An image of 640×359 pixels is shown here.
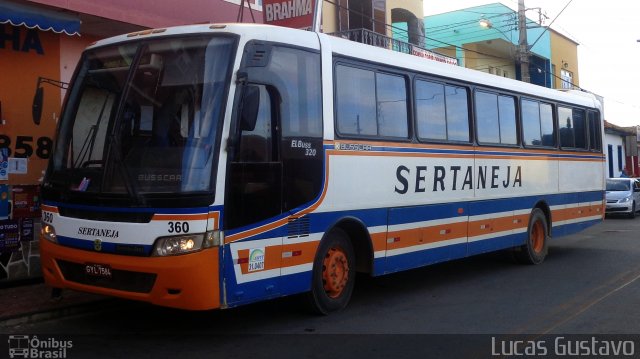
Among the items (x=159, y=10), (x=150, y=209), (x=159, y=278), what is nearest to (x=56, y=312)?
(x=159, y=278)

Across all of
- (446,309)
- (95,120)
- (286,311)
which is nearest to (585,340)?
(446,309)

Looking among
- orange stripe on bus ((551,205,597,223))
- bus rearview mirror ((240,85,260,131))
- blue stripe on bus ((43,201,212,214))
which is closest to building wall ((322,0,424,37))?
orange stripe on bus ((551,205,597,223))

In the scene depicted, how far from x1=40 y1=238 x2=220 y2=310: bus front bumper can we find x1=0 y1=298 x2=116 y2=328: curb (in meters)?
1.26

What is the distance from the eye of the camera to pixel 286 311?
7.33m

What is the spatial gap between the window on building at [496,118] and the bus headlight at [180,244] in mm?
5532

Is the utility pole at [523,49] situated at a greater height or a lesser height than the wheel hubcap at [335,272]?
greater

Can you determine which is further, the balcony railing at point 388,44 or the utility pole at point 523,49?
the utility pole at point 523,49

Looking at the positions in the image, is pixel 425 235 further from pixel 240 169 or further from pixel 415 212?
pixel 240 169

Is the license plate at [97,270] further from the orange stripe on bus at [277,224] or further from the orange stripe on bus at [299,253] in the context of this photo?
the orange stripe on bus at [299,253]

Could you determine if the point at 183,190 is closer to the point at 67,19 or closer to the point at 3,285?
the point at 3,285

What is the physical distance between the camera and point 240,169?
19.1 ft

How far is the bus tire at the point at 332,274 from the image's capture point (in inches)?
268

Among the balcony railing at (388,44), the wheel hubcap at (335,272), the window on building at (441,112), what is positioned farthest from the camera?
the balcony railing at (388,44)

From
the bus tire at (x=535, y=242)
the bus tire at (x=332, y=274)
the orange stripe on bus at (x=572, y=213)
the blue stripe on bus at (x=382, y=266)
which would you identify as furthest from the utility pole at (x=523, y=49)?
the bus tire at (x=332, y=274)
